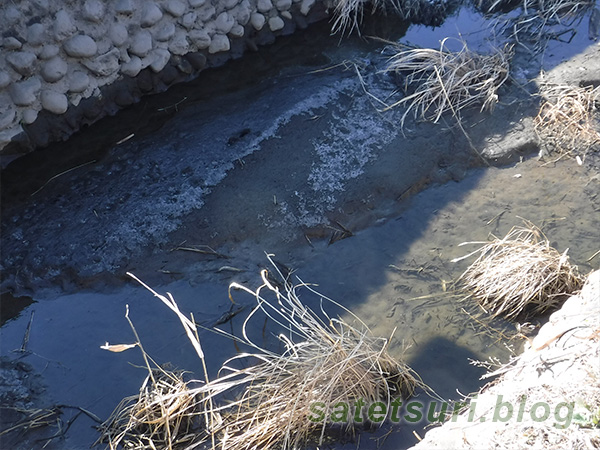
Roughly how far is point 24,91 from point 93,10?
77 cm

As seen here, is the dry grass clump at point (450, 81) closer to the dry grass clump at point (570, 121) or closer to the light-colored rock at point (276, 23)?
the dry grass clump at point (570, 121)

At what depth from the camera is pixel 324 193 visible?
14.3 feet

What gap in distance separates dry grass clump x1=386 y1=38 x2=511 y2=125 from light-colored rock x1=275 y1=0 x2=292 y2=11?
1.26 metres

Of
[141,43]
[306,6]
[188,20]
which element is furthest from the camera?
[306,6]

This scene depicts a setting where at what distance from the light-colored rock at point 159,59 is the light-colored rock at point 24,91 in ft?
3.27

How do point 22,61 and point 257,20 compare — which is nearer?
point 22,61

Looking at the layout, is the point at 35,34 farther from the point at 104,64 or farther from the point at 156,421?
the point at 156,421

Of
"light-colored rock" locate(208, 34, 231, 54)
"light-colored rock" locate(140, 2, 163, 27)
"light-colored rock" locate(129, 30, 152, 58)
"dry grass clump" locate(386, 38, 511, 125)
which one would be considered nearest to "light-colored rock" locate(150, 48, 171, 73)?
"light-colored rock" locate(129, 30, 152, 58)

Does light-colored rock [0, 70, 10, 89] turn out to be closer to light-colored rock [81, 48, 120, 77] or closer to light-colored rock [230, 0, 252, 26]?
light-colored rock [81, 48, 120, 77]

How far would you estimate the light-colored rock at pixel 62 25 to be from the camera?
4.28 meters

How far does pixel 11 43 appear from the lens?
4.06 meters

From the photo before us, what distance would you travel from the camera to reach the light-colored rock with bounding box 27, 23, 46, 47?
4.16m

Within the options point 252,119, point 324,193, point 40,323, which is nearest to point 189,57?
point 252,119

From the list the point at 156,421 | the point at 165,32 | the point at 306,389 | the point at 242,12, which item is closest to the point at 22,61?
the point at 165,32
